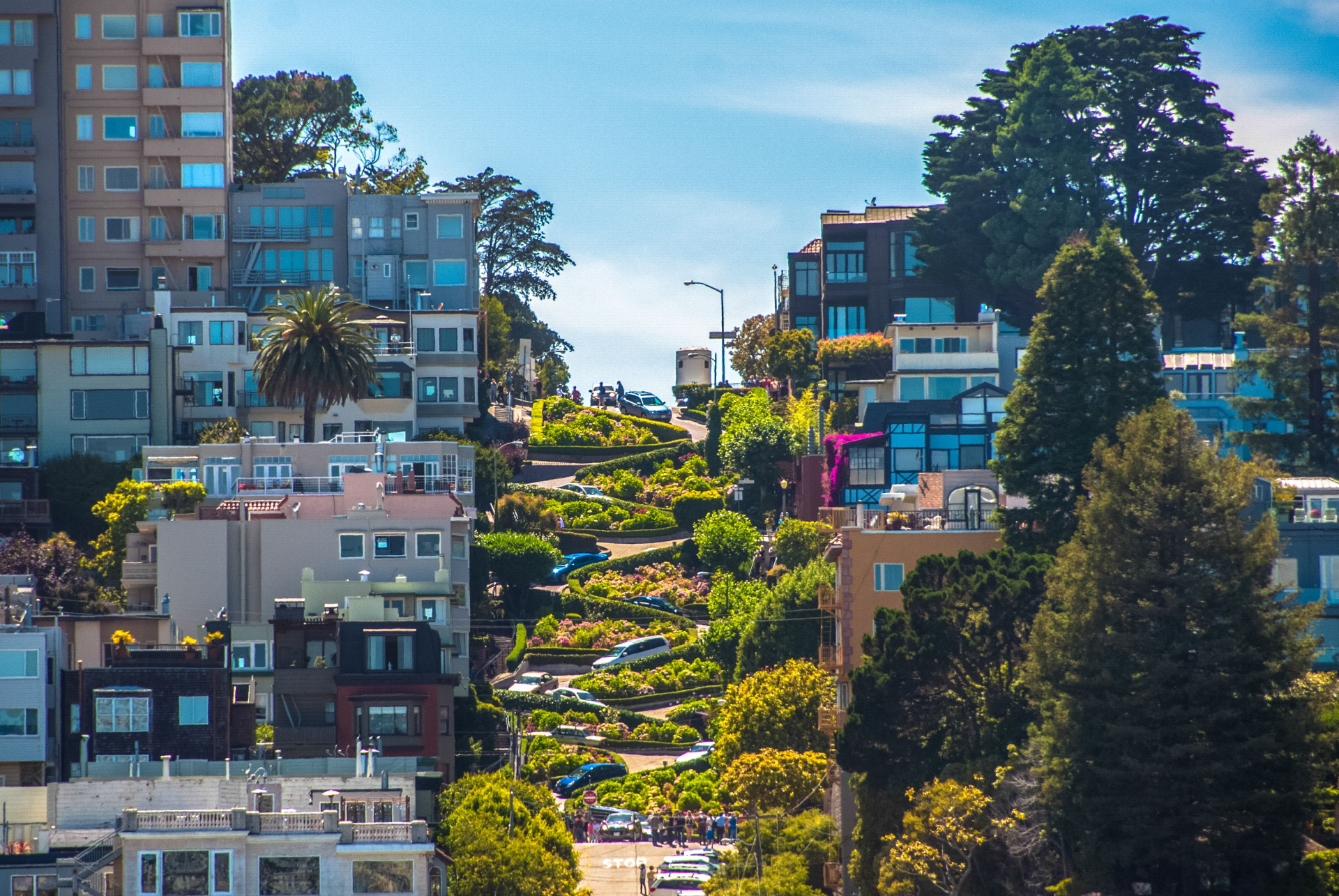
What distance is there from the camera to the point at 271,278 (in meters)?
142

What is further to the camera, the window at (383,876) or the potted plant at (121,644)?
the potted plant at (121,644)

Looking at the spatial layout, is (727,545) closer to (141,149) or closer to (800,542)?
(800,542)

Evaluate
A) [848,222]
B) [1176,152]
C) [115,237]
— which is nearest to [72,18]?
[115,237]

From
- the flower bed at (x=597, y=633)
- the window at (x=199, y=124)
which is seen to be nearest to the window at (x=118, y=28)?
the window at (x=199, y=124)

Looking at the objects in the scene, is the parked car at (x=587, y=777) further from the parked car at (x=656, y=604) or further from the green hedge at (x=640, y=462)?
the green hedge at (x=640, y=462)

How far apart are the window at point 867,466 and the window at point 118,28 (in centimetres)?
5130

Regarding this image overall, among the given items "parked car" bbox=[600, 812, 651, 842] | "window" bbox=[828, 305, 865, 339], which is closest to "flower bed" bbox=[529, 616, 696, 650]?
"parked car" bbox=[600, 812, 651, 842]

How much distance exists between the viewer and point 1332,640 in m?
84.7

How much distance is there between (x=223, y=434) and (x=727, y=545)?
29.8 m

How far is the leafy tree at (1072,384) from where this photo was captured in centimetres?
8731

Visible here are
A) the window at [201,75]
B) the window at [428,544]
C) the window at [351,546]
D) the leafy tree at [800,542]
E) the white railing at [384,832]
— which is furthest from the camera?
the window at [201,75]

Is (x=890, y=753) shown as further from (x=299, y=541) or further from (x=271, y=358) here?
(x=271, y=358)

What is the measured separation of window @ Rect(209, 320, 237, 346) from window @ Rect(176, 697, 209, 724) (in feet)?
168

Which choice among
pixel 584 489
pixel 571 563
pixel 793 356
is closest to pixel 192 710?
pixel 571 563
